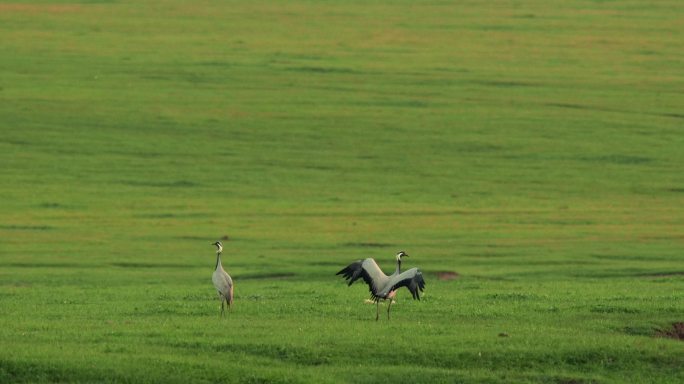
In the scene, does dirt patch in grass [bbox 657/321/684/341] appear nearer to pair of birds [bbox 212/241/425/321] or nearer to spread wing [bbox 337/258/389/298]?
pair of birds [bbox 212/241/425/321]

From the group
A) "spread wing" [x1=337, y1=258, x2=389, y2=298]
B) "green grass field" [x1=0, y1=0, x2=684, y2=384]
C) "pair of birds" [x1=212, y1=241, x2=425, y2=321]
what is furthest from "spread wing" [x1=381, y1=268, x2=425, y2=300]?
"green grass field" [x1=0, y1=0, x2=684, y2=384]

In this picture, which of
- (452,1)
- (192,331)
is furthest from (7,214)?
(452,1)

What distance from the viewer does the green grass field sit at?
1836cm

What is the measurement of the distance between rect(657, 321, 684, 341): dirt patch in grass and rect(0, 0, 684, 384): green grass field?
115 mm

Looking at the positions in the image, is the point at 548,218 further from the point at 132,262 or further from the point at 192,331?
the point at 192,331

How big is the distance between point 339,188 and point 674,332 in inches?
1018

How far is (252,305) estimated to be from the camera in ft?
74.2

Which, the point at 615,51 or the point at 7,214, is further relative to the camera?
the point at 615,51

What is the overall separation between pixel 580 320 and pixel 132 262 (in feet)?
47.5

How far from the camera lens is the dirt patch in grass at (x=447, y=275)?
3019cm

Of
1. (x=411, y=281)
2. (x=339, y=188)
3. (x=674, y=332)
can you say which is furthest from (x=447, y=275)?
(x=339, y=188)

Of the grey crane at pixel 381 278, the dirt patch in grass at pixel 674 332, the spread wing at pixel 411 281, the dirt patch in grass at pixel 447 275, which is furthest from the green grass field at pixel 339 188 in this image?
the spread wing at pixel 411 281

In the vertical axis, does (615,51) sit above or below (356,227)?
above

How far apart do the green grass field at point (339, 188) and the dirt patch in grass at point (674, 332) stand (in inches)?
4.5
